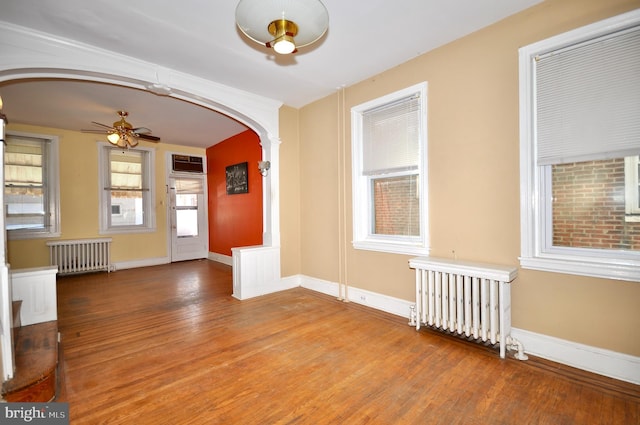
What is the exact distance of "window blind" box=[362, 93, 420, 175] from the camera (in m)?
3.38

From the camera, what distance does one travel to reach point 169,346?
8.99 feet

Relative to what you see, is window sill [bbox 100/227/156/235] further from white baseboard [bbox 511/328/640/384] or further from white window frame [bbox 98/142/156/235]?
white baseboard [bbox 511/328/640/384]

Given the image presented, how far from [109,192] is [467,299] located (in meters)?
7.35

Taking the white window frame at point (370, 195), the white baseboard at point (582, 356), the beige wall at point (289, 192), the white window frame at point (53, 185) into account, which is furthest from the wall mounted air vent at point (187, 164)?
the white baseboard at point (582, 356)

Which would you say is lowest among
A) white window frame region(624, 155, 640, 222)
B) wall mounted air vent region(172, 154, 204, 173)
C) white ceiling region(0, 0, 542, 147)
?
white window frame region(624, 155, 640, 222)

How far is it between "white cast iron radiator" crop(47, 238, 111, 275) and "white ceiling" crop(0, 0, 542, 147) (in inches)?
105

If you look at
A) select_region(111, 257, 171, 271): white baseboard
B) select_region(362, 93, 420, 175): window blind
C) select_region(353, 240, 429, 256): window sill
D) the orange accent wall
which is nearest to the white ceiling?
select_region(362, 93, 420, 175): window blind

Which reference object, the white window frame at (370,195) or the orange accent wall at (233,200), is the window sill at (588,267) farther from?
the orange accent wall at (233,200)

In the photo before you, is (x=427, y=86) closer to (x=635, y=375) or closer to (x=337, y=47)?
(x=337, y=47)

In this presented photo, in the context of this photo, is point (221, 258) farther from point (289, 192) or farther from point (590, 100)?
point (590, 100)

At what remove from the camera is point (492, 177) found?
2.74 metres

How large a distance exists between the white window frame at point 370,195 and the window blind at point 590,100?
106 centimetres

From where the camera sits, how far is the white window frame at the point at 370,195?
323 cm

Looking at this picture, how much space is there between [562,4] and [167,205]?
7810 mm
